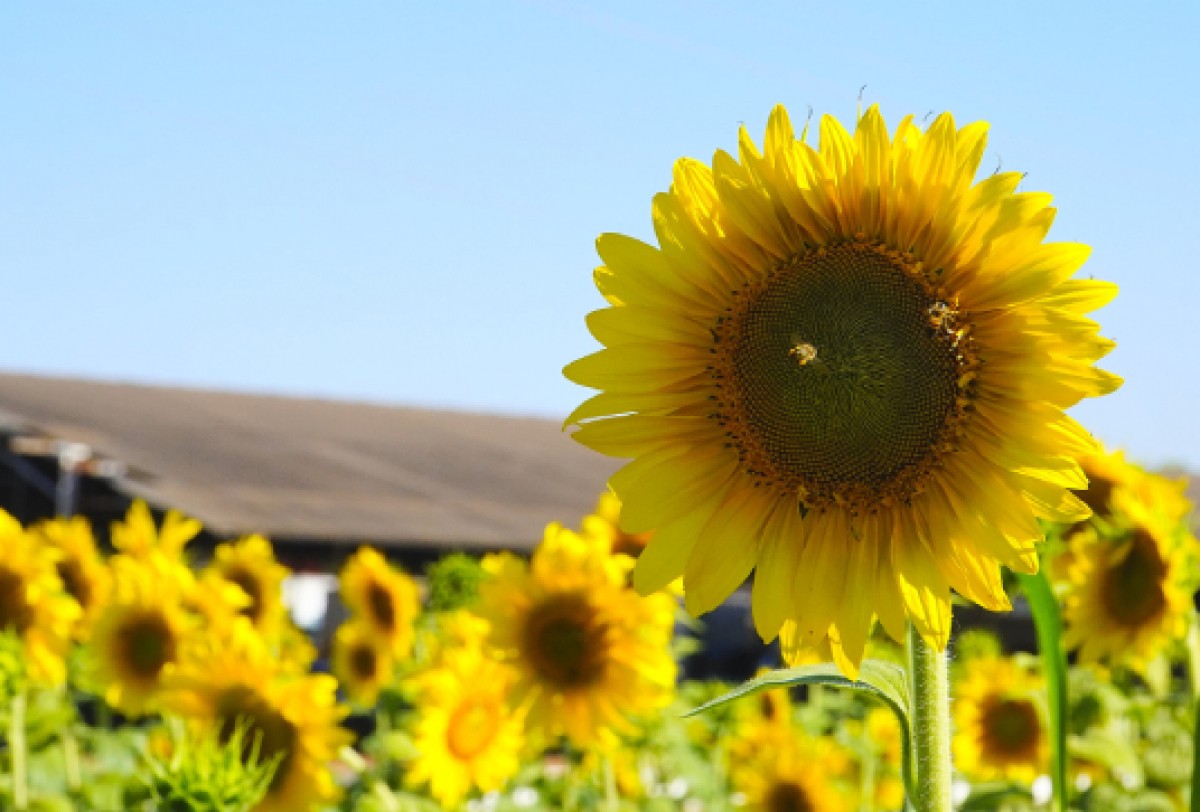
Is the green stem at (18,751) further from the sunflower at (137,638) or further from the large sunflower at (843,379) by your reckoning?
the large sunflower at (843,379)

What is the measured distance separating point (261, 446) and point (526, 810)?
494 inches

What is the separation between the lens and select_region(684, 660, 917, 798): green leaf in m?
1.30

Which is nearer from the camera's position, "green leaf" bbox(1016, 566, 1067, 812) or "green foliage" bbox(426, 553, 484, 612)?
"green leaf" bbox(1016, 566, 1067, 812)

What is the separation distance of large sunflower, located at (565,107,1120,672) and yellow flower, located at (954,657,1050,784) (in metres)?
2.63

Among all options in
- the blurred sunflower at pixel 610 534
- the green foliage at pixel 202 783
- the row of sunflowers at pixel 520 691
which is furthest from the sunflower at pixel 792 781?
the green foliage at pixel 202 783

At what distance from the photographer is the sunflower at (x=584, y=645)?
315 centimetres

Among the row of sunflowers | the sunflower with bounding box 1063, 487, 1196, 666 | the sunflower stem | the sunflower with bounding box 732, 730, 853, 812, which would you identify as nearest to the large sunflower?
the sunflower stem

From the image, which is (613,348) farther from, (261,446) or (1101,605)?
(261,446)

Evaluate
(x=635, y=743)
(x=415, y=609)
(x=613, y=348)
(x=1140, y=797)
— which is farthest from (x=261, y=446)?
(x=613, y=348)

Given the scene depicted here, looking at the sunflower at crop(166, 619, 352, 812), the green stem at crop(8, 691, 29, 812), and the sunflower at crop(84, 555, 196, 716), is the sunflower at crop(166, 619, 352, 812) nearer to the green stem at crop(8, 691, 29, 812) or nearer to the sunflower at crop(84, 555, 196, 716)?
the green stem at crop(8, 691, 29, 812)

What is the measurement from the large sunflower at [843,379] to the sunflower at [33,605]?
2732 millimetres

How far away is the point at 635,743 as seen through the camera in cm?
401

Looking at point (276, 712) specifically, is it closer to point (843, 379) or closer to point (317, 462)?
point (843, 379)

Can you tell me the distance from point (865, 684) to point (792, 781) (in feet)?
8.79
